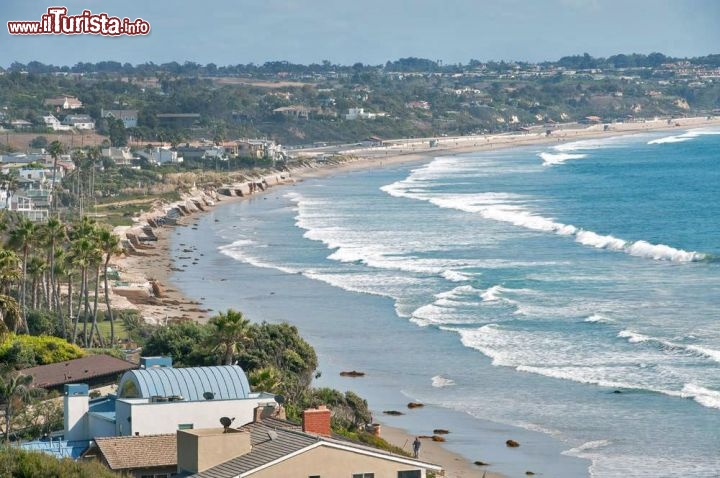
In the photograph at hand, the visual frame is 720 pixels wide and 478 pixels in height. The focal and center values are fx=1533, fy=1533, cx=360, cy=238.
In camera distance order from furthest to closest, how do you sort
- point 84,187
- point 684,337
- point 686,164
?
point 686,164 → point 84,187 → point 684,337

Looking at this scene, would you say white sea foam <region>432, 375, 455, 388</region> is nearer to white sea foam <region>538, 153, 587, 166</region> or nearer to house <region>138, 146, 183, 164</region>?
house <region>138, 146, 183, 164</region>

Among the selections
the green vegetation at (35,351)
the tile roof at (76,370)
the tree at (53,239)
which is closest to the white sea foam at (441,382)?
the tile roof at (76,370)

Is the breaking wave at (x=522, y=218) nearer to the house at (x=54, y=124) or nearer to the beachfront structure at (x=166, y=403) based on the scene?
the beachfront structure at (x=166, y=403)

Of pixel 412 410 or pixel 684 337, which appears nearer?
pixel 412 410

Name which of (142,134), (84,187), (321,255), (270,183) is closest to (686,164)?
(270,183)

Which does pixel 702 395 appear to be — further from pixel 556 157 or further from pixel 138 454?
pixel 556 157

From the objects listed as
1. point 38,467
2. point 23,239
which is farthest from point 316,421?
point 23,239

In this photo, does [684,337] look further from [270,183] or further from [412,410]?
[270,183]
